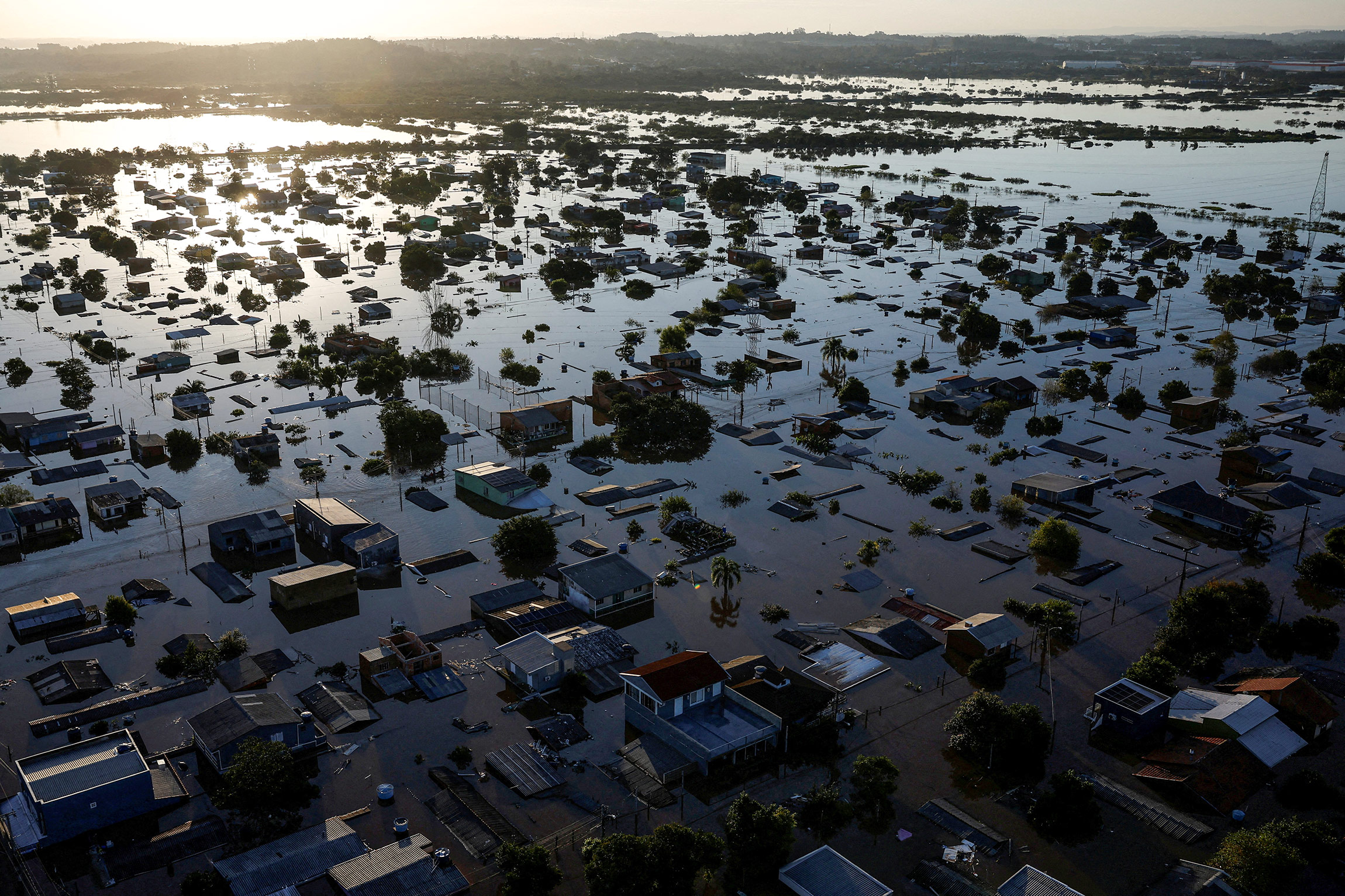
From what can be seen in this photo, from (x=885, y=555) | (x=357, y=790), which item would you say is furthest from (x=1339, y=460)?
(x=357, y=790)

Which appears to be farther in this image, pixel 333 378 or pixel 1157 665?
pixel 333 378

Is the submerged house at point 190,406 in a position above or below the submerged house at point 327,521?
above

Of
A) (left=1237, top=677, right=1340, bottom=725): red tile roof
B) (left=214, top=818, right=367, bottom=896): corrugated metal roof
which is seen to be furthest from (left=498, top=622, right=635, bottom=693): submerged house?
(left=1237, top=677, right=1340, bottom=725): red tile roof

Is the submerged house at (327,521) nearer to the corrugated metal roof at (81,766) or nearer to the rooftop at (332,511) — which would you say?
the rooftop at (332,511)

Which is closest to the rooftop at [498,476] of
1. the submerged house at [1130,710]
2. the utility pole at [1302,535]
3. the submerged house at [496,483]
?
the submerged house at [496,483]

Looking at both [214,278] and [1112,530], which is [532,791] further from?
[214,278]

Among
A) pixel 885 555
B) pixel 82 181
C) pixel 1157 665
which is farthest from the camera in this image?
pixel 82 181

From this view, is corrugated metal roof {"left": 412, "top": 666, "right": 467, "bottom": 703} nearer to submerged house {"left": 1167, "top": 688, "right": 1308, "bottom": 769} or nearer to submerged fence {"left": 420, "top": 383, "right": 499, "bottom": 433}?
submerged fence {"left": 420, "top": 383, "right": 499, "bottom": 433}
